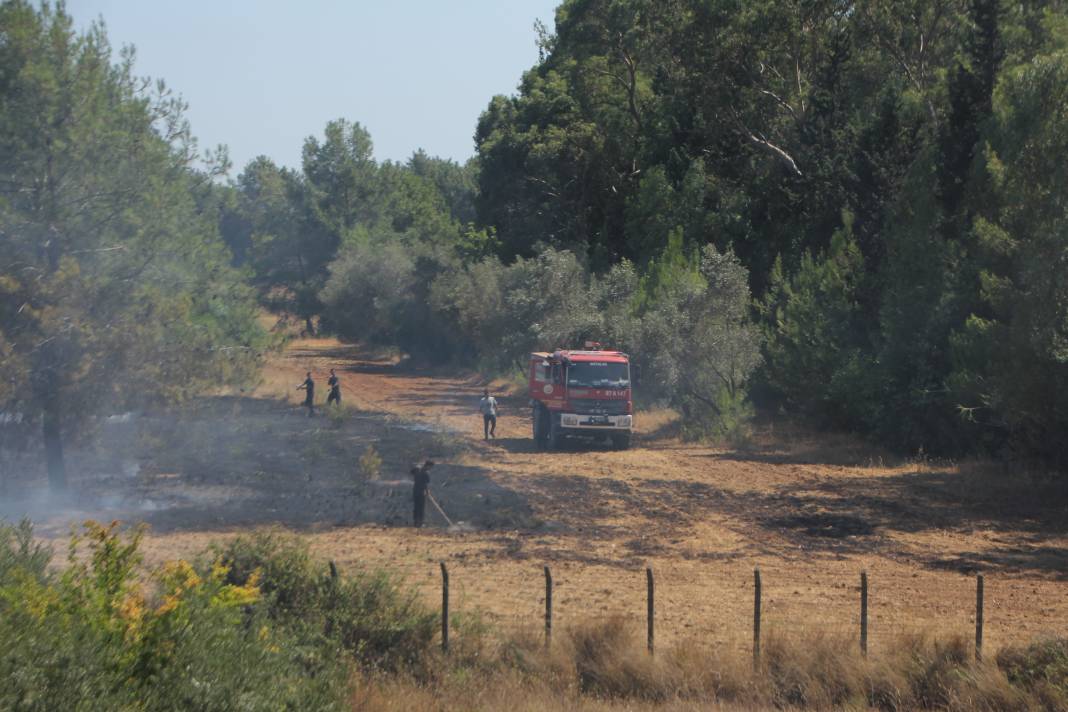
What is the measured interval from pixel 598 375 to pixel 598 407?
0.93m

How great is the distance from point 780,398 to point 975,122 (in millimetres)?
10760

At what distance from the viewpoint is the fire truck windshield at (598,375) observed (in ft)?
100

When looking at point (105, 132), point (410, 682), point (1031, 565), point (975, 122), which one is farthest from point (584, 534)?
point (975, 122)

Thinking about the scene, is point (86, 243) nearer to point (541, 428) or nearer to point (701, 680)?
point (541, 428)

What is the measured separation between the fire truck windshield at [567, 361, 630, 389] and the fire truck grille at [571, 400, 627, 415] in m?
0.47

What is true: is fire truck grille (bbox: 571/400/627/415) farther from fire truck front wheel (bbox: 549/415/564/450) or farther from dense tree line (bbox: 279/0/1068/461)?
dense tree line (bbox: 279/0/1068/461)

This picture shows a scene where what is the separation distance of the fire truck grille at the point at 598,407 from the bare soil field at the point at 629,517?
4.30 feet

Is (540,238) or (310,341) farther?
(310,341)

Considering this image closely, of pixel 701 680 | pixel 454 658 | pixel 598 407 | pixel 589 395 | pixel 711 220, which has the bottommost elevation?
pixel 701 680

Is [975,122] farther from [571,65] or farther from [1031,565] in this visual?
[571,65]

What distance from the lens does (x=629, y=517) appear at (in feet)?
72.8

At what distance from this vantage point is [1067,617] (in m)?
14.5

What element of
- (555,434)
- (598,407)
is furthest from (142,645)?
(555,434)

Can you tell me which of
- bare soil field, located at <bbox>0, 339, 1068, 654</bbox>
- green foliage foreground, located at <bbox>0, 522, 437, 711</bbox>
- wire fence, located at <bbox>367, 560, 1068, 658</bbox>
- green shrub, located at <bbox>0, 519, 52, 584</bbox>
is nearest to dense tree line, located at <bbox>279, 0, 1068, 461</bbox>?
bare soil field, located at <bbox>0, 339, 1068, 654</bbox>
